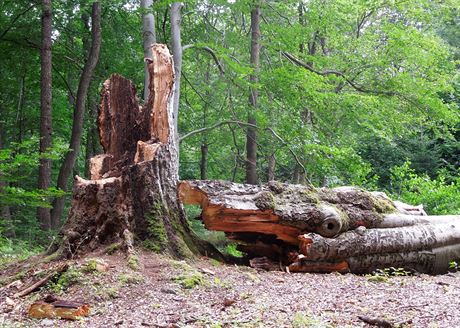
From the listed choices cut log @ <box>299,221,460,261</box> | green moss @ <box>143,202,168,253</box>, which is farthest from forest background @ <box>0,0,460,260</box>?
green moss @ <box>143,202,168,253</box>

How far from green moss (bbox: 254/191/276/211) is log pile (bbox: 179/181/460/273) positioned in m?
0.01

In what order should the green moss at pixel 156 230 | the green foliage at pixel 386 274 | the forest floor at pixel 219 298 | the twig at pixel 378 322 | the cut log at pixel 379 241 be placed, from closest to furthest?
the twig at pixel 378 322, the forest floor at pixel 219 298, the green moss at pixel 156 230, the green foliage at pixel 386 274, the cut log at pixel 379 241

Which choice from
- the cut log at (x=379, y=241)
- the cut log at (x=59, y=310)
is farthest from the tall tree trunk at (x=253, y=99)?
the cut log at (x=59, y=310)

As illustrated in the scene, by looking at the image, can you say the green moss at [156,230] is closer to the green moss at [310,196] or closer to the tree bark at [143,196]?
the tree bark at [143,196]

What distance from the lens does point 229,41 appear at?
51.0 ft

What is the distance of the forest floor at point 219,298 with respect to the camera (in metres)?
3.82

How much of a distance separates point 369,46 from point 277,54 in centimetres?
360

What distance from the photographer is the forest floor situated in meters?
3.82

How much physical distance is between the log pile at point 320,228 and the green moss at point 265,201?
0.04 feet

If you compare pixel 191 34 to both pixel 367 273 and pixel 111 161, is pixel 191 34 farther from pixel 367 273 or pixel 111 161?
pixel 367 273

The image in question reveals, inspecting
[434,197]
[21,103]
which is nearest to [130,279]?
[434,197]

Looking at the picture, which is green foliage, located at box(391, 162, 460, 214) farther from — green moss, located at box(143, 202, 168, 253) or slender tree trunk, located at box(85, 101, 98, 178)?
slender tree trunk, located at box(85, 101, 98, 178)

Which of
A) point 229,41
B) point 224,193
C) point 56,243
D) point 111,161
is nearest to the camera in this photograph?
point 56,243

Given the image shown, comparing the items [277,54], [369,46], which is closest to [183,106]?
[277,54]
